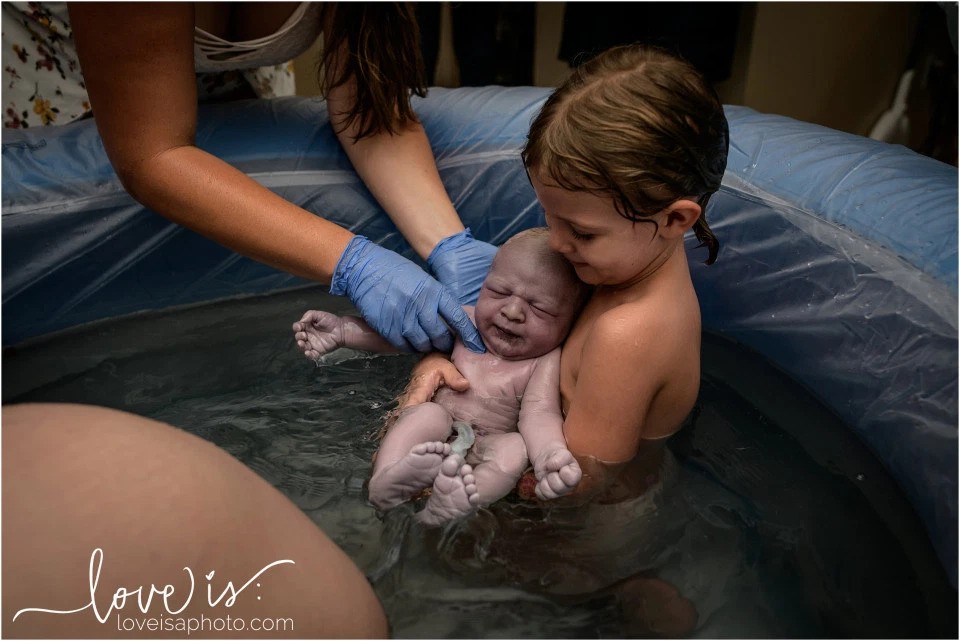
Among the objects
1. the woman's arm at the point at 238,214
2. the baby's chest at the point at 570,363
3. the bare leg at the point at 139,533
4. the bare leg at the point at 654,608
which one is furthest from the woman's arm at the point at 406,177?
the bare leg at the point at 139,533

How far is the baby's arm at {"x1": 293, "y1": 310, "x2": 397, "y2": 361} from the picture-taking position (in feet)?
5.29

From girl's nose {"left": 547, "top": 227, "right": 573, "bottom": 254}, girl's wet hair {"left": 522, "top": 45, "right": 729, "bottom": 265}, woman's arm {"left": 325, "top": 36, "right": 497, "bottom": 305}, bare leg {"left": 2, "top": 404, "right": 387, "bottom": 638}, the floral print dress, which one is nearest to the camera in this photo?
bare leg {"left": 2, "top": 404, "right": 387, "bottom": 638}

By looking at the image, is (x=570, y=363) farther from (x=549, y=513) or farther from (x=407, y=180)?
(x=407, y=180)

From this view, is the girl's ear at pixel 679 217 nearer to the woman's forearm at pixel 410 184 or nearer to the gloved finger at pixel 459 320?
the gloved finger at pixel 459 320

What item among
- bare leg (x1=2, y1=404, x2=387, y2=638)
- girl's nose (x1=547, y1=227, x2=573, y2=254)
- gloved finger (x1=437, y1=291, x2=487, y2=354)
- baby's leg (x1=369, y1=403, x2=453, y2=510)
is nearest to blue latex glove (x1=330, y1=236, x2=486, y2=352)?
gloved finger (x1=437, y1=291, x2=487, y2=354)

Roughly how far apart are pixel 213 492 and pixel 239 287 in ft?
4.34

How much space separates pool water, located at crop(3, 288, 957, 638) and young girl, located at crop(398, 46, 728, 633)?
4 cm

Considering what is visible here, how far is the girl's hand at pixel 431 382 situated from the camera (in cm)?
151

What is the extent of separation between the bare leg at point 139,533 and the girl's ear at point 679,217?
0.69 meters

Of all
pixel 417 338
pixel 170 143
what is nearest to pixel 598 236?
pixel 417 338

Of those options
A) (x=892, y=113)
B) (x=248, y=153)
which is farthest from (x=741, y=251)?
(x=892, y=113)

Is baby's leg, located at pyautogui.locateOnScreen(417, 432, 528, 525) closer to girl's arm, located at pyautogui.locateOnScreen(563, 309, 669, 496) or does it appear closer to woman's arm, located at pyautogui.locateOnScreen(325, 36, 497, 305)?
girl's arm, located at pyautogui.locateOnScreen(563, 309, 669, 496)

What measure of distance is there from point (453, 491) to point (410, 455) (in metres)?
0.08

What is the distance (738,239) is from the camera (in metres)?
1.77
